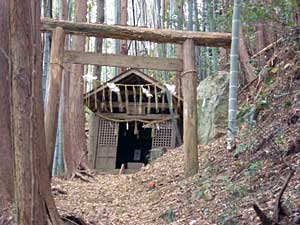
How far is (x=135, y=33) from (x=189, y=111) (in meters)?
1.31

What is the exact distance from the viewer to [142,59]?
686 centimetres

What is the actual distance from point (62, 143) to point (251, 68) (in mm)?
4080

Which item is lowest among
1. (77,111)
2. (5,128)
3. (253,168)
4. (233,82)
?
(253,168)

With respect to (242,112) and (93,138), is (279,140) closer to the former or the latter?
(242,112)

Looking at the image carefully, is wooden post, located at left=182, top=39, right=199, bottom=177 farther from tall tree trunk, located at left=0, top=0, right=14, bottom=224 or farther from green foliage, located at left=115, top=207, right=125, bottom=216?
tall tree trunk, located at left=0, top=0, right=14, bottom=224

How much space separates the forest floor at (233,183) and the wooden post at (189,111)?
0.70 ft

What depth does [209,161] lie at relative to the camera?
22.2ft

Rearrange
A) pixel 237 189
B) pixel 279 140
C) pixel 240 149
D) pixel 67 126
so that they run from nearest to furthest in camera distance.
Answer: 1. pixel 237 189
2. pixel 279 140
3. pixel 240 149
4. pixel 67 126

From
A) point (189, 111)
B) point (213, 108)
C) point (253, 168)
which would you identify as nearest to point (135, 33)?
point (189, 111)

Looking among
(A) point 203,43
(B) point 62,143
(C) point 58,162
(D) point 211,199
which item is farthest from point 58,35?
(C) point 58,162

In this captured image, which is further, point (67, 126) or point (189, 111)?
point (67, 126)

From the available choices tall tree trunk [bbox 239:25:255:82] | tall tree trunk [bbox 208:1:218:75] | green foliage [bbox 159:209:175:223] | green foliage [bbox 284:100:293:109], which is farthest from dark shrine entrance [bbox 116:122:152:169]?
green foliage [bbox 159:209:175:223]

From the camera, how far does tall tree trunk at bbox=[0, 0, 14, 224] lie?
4312mm

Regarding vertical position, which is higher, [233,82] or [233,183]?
[233,82]
